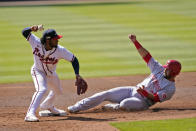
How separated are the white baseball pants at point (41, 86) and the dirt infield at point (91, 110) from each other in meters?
0.25

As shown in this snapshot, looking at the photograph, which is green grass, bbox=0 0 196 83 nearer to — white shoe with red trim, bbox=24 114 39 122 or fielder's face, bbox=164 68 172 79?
fielder's face, bbox=164 68 172 79

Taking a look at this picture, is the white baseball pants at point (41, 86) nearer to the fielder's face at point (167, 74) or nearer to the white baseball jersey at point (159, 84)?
the white baseball jersey at point (159, 84)

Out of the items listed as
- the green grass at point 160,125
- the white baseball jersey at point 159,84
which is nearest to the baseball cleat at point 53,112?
the green grass at point 160,125

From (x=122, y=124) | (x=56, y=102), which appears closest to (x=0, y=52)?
(x=56, y=102)

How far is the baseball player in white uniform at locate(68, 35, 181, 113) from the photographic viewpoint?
331 inches

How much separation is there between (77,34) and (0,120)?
9.11 meters

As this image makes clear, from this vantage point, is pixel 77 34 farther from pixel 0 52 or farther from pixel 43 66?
pixel 43 66

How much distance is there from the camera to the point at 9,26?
60.5 feet

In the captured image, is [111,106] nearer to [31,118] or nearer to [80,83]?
[80,83]

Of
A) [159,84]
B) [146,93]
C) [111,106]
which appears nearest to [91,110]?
[111,106]

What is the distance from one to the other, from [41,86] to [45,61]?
408 millimetres

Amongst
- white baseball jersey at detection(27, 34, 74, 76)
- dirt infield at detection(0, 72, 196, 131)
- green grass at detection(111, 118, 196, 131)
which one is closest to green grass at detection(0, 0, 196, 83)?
dirt infield at detection(0, 72, 196, 131)

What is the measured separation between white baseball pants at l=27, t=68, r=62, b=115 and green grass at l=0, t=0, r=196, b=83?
3.23 metres

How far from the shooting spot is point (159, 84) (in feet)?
27.8
